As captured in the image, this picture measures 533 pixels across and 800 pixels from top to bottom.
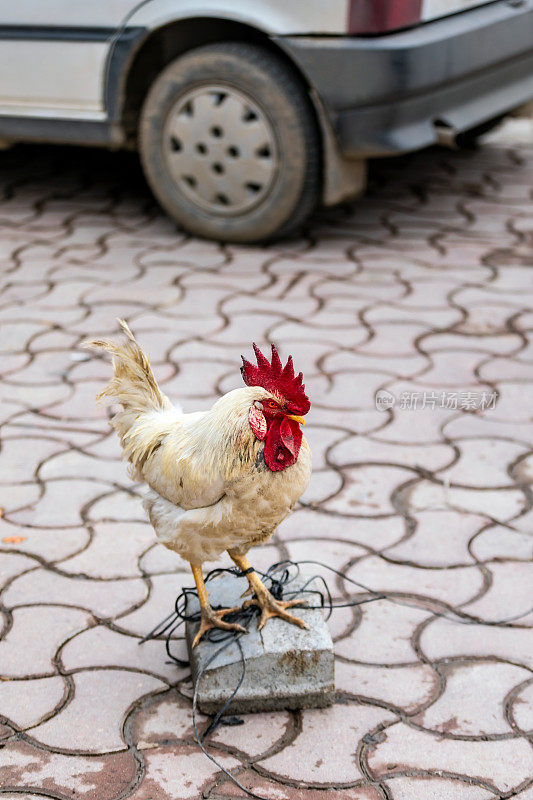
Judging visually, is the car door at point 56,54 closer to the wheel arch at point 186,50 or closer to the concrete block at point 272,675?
the wheel arch at point 186,50

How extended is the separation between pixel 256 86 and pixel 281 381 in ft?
10.4

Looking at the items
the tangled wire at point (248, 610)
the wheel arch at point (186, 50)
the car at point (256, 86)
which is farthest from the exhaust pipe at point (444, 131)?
the tangled wire at point (248, 610)

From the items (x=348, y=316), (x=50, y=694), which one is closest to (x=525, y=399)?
(x=348, y=316)

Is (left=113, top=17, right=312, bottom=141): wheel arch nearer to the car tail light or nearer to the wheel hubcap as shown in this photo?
the wheel hubcap

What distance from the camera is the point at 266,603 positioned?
265 centimetres

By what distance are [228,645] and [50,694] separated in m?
0.50

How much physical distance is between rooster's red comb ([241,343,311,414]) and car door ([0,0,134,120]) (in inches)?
140

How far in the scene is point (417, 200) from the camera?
6.18 metres

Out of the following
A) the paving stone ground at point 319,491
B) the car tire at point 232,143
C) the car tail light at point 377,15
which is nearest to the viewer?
the paving stone ground at point 319,491

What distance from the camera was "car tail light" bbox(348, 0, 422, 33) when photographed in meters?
4.68

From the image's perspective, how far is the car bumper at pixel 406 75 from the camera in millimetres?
4746

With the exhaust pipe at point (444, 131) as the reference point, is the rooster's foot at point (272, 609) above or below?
below

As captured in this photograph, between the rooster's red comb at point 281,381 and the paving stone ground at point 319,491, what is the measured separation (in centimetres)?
85

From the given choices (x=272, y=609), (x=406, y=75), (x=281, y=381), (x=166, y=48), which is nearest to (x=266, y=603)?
(x=272, y=609)
